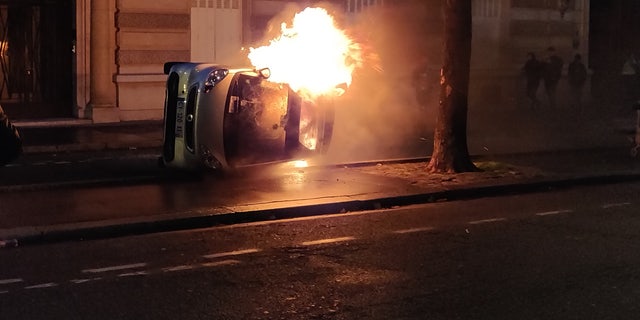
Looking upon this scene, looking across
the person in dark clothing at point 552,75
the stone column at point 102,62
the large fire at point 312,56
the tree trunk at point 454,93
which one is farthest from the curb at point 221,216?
the person in dark clothing at point 552,75

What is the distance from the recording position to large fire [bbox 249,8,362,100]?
1178 cm

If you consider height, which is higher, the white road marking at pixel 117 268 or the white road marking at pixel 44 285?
the white road marking at pixel 117 268

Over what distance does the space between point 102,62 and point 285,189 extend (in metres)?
10.0

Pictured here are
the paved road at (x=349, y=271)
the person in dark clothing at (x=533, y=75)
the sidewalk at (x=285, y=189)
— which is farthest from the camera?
the person in dark clothing at (x=533, y=75)

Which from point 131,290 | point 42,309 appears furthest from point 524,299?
point 42,309

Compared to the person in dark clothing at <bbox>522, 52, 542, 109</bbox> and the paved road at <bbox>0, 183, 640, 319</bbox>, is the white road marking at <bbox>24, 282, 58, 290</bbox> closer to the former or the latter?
the paved road at <bbox>0, 183, 640, 319</bbox>

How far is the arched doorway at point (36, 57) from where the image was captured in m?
19.7

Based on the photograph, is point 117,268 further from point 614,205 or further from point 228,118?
point 614,205

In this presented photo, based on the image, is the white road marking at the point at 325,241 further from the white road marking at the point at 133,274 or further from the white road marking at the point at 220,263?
the white road marking at the point at 133,274

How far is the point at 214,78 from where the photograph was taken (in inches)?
448

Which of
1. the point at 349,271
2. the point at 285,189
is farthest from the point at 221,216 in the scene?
the point at 349,271

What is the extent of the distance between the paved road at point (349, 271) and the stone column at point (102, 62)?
11164 mm

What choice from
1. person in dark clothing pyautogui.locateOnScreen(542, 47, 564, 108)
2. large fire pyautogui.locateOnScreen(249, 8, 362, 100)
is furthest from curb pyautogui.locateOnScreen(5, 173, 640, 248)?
person in dark clothing pyautogui.locateOnScreen(542, 47, 564, 108)

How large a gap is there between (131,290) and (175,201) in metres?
3.75
